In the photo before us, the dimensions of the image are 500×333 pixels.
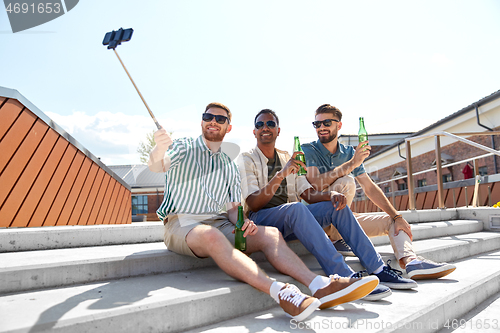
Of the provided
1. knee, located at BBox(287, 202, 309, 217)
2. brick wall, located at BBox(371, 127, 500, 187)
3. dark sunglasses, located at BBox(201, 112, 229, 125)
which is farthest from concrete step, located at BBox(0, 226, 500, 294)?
brick wall, located at BBox(371, 127, 500, 187)

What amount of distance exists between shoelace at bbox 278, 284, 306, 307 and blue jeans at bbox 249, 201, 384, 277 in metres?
0.46

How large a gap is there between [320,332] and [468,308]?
1480mm

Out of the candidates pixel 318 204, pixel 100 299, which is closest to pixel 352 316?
pixel 318 204

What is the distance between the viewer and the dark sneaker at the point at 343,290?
1.73 metres

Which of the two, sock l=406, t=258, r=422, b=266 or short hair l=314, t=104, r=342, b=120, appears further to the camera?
short hair l=314, t=104, r=342, b=120

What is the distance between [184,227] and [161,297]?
58cm

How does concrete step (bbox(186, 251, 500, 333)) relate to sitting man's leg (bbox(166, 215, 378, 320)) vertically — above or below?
below

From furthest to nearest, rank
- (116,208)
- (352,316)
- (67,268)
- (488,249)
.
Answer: (116,208)
(488,249)
(67,268)
(352,316)

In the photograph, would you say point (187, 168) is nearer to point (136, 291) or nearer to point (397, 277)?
point (136, 291)

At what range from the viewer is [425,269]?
2426mm

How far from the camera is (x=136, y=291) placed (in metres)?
1.71

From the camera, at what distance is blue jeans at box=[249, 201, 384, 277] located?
2057 mm

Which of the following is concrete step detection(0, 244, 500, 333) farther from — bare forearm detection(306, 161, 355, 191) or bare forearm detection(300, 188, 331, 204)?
bare forearm detection(306, 161, 355, 191)

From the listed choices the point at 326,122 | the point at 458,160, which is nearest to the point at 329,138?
the point at 326,122
